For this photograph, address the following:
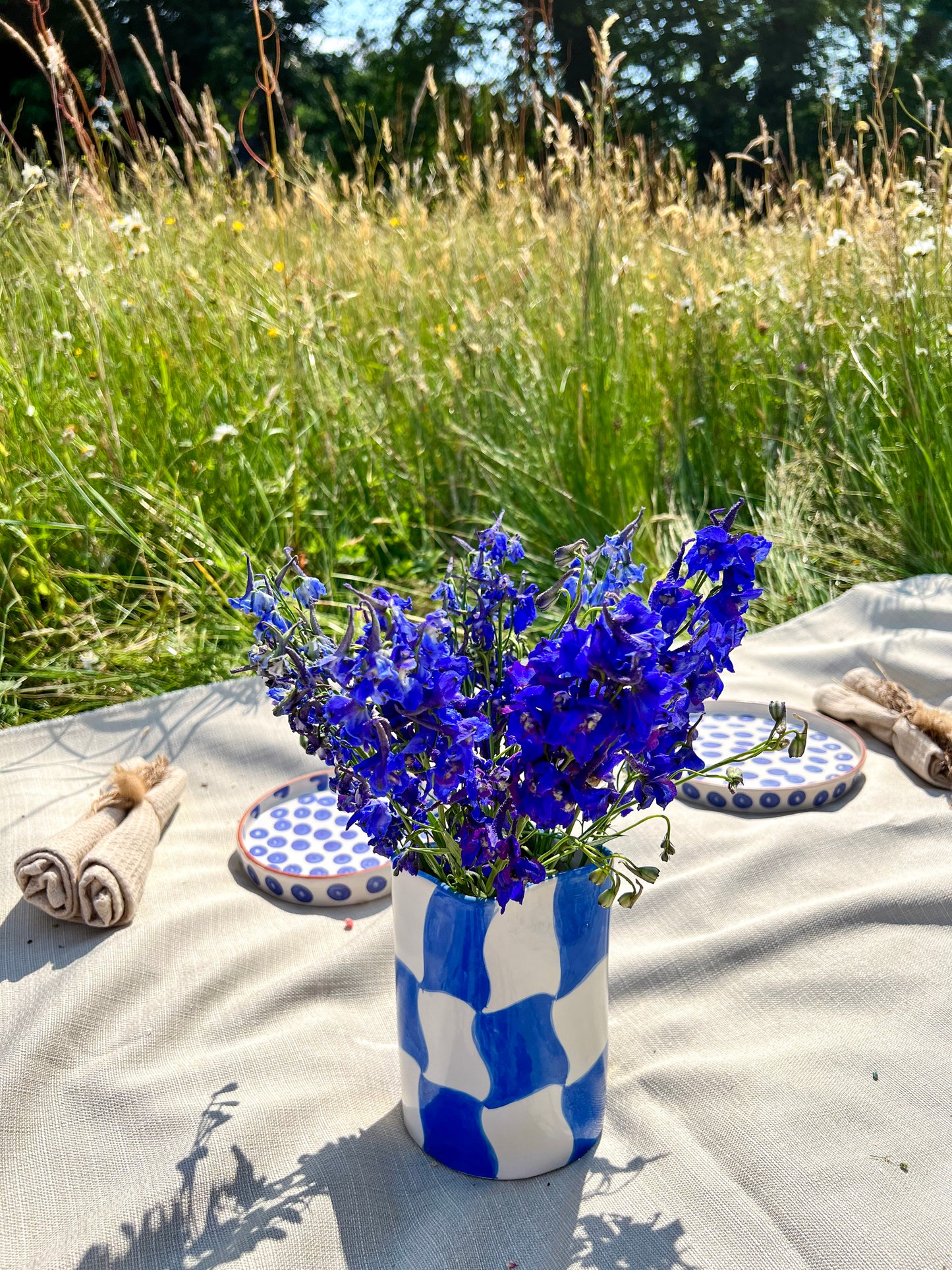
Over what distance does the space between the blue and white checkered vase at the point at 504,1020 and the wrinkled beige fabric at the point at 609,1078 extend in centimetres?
5

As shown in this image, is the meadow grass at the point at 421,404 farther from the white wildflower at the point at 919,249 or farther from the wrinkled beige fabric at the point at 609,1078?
the wrinkled beige fabric at the point at 609,1078

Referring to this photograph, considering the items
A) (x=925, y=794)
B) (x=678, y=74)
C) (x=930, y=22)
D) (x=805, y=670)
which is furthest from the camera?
(x=930, y=22)

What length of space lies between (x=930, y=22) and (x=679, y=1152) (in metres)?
15.5

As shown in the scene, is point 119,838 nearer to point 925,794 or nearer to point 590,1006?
point 590,1006

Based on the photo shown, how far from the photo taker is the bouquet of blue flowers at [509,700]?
653mm

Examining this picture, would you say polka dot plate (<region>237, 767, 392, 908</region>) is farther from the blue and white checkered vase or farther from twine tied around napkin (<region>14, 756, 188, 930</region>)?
the blue and white checkered vase

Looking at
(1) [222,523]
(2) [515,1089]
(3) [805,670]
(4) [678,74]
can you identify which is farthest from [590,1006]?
(4) [678,74]

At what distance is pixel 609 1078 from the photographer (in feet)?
3.56

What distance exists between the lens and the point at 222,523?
2484 mm

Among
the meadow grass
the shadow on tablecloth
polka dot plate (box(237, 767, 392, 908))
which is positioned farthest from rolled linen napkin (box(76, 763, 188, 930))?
the meadow grass

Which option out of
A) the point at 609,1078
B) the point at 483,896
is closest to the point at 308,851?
the point at 609,1078

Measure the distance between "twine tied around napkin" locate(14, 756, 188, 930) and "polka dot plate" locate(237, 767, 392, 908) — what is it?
143mm

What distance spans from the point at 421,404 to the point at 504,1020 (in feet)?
7.51

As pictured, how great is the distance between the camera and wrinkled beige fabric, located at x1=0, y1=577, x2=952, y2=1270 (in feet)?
2.94
